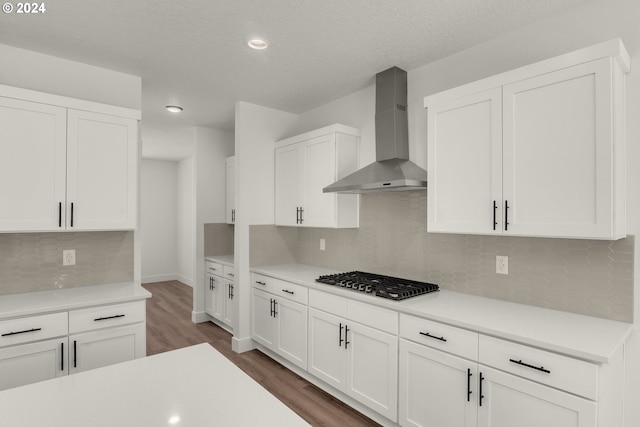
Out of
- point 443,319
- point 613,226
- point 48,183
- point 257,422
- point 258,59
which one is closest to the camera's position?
point 257,422

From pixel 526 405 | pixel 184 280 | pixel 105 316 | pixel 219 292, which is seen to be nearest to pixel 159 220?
pixel 184 280

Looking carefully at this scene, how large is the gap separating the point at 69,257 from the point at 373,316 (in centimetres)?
247

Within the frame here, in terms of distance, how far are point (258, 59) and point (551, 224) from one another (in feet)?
7.87

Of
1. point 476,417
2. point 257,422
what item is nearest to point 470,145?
point 476,417

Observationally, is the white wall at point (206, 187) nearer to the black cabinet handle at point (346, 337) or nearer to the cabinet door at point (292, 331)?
the cabinet door at point (292, 331)

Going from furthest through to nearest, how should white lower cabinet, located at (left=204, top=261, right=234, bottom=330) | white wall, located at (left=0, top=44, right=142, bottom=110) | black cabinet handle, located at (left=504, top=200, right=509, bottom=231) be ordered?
white lower cabinet, located at (left=204, top=261, right=234, bottom=330) → white wall, located at (left=0, top=44, right=142, bottom=110) → black cabinet handle, located at (left=504, top=200, right=509, bottom=231)

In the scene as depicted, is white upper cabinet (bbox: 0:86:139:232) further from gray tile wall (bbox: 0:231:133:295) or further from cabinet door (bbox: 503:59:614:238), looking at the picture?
cabinet door (bbox: 503:59:614:238)

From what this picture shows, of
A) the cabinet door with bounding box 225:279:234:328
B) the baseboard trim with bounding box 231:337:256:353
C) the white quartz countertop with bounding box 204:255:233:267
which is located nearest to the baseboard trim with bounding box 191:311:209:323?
the cabinet door with bounding box 225:279:234:328

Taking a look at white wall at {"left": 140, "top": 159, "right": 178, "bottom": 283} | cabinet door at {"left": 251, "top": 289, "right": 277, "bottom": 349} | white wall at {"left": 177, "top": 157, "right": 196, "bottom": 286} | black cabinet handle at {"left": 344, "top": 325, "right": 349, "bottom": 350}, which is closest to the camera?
black cabinet handle at {"left": 344, "top": 325, "right": 349, "bottom": 350}

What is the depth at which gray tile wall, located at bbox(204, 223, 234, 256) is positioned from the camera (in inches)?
197

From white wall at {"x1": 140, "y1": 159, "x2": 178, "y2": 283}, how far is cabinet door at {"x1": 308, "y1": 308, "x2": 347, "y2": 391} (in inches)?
224

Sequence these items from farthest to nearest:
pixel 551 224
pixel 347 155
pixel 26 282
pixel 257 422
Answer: pixel 347 155 → pixel 26 282 → pixel 551 224 → pixel 257 422

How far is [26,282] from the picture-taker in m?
2.61

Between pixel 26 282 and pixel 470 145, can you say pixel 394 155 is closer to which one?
pixel 470 145
